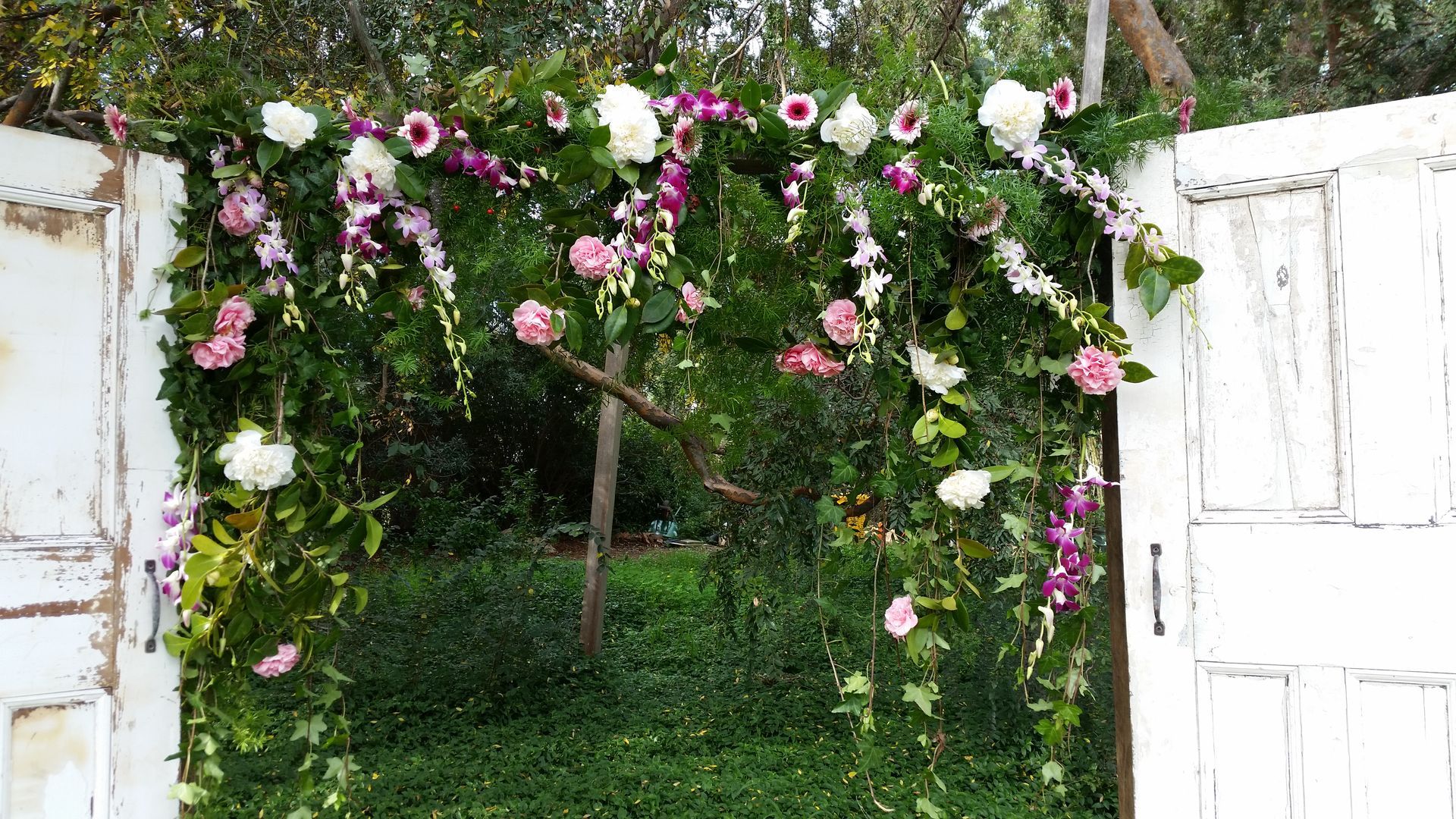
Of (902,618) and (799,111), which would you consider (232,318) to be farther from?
(902,618)

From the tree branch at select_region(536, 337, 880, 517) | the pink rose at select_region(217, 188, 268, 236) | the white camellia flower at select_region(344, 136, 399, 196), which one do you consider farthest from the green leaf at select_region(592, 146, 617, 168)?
the tree branch at select_region(536, 337, 880, 517)

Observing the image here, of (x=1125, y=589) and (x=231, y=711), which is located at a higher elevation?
(x=1125, y=589)

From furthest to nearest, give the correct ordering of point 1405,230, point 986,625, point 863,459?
point 986,625 < point 863,459 < point 1405,230

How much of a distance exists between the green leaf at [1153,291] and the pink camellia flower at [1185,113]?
0.29 metres

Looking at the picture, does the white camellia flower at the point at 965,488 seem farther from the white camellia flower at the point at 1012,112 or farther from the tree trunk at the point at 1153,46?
the tree trunk at the point at 1153,46

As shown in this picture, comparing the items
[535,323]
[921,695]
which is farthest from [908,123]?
[921,695]

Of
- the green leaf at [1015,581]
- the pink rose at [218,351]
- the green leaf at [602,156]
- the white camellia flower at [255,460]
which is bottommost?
the green leaf at [1015,581]

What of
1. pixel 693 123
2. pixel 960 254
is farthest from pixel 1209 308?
pixel 693 123

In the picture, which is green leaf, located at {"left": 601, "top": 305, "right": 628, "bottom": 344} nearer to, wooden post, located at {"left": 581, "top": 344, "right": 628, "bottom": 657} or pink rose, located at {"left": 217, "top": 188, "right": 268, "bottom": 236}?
pink rose, located at {"left": 217, "top": 188, "right": 268, "bottom": 236}

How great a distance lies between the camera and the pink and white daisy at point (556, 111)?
1504 mm

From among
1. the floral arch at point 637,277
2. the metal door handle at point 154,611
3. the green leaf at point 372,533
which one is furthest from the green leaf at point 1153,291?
the metal door handle at point 154,611

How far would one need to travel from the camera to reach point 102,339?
4.65 feet

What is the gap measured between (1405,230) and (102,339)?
2.22 meters

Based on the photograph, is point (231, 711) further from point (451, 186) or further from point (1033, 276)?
point (1033, 276)
